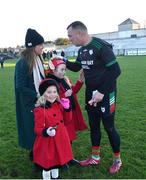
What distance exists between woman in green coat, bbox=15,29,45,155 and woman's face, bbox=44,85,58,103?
0.29 m

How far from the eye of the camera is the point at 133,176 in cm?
471

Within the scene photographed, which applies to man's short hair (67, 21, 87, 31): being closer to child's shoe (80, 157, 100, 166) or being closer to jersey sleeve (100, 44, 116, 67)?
jersey sleeve (100, 44, 116, 67)

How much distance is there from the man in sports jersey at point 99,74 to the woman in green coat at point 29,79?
515 mm

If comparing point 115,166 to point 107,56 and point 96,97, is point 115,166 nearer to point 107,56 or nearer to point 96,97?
point 96,97

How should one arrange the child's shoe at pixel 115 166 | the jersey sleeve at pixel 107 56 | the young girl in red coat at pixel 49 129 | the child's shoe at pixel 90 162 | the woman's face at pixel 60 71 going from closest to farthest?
the young girl in red coat at pixel 49 129, the jersey sleeve at pixel 107 56, the woman's face at pixel 60 71, the child's shoe at pixel 115 166, the child's shoe at pixel 90 162

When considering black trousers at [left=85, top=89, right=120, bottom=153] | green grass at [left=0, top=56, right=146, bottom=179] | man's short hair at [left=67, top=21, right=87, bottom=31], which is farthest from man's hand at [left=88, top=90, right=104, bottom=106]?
green grass at [left=0, top=56, right=146, bottom=179]

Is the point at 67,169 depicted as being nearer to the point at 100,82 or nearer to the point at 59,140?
the point at 59,140

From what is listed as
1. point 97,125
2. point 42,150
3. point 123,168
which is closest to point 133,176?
point 123,168

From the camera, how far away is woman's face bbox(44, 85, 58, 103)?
4344mm

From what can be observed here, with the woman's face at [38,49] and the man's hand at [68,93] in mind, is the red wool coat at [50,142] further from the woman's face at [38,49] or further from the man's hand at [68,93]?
the woman's face at [38,49]

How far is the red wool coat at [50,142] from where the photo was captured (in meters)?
4.28

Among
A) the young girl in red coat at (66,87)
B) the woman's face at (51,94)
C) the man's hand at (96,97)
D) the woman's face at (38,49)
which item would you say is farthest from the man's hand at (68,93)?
the woman's face at (38,49)

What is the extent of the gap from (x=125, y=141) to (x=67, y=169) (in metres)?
1.61

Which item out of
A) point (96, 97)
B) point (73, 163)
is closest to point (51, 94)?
A: point (96, 97)
